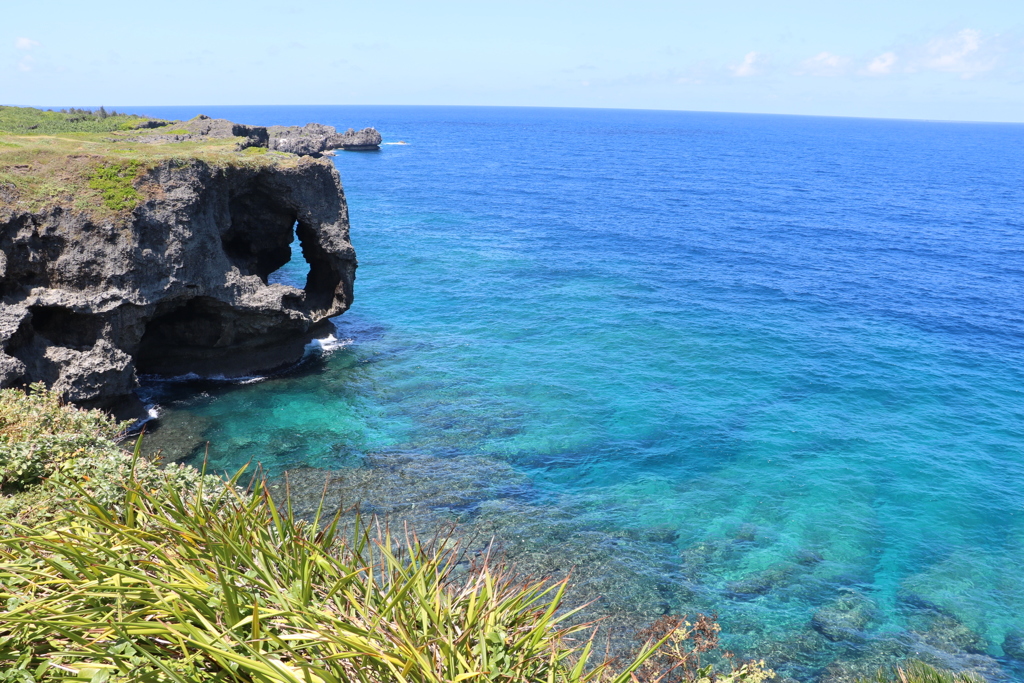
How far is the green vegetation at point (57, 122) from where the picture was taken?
134ft

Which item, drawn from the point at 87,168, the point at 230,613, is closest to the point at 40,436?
the point at 230,613

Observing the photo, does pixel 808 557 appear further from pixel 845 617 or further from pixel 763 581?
pixel 845 617

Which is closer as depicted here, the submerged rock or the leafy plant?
the leafy plant

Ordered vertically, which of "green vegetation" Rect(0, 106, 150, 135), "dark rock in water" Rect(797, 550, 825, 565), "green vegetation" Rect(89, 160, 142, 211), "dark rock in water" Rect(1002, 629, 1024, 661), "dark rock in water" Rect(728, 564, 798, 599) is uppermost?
"green vegetation" Rect(0, 106, 150, 135)

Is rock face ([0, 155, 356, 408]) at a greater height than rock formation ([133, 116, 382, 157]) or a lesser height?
lesser

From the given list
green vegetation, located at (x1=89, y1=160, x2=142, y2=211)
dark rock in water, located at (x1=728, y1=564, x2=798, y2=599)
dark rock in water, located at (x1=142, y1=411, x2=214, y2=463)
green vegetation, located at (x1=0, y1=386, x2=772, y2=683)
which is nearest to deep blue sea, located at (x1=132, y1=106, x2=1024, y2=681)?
dark rock in water, located at (x1=728, y1=564, x2=798, y2=599)

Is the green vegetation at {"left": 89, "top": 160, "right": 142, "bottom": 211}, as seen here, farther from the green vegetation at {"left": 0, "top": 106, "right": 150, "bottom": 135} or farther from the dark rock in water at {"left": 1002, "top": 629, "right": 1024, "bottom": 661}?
the dark rock in water at {"left": 1002, "top": 629, "right": 1024, "bottom": 661}

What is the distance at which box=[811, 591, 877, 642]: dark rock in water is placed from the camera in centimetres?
1886

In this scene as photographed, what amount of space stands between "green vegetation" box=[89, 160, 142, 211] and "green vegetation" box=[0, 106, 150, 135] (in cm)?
1493

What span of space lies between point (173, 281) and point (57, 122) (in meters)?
26.9

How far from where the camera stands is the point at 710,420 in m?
30.5

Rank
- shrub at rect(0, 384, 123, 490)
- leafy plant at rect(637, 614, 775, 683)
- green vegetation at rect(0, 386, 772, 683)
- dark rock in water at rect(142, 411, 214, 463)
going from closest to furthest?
1. green vegetation at rect(0, 386, 772, 683)
2. leafy plant at rect(637, 614, 775, 683)
3. shrub at rect(0, 384, 123, 490)
4. dark rock in water at rect(142, 411, 214, 463)

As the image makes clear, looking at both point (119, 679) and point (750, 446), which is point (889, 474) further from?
point (119, 679)

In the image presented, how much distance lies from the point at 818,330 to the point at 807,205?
48.6 meters
